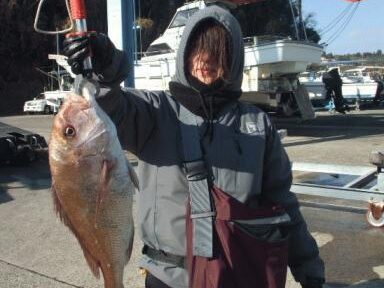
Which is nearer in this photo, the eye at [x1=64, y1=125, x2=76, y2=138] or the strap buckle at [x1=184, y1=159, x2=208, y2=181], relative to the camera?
the eye at [x1=64, y1=125, x2=76, y2=138]

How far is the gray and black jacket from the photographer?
2.23 metres

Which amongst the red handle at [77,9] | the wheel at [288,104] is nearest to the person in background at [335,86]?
the wheel at [288,104]

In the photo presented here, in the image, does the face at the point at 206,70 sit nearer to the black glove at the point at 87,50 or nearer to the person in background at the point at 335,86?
the black glove at the point at 87,50

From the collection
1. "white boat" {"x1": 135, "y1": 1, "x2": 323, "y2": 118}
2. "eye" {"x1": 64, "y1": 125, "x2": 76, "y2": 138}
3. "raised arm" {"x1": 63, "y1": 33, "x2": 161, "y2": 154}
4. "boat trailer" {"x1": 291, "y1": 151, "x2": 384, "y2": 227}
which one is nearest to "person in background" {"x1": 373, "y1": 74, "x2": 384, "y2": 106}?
"white boat" {"x1": 135, "y1": 1, "x2": 323, "y2": 118}

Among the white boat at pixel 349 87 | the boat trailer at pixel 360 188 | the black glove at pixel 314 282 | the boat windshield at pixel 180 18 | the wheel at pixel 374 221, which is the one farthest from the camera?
the white boat at pixel 349 87

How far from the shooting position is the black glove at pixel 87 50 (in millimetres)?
1943

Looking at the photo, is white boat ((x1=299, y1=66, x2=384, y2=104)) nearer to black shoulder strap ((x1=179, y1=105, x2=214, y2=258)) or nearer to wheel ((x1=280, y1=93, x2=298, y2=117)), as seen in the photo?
wheel ((x1=280, y1=93, x2=298, y2=117))

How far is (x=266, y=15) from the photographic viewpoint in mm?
40000

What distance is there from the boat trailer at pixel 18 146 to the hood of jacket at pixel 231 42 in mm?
9371

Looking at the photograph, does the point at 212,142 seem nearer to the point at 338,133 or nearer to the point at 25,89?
the point at 338,133

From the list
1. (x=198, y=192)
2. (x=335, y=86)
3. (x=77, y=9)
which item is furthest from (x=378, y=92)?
(x=77, y=9)

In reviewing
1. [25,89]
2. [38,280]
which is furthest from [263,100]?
[25,89]

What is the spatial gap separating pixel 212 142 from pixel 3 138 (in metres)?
9.52

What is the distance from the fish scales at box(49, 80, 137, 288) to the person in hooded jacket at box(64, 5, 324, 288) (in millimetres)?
208
